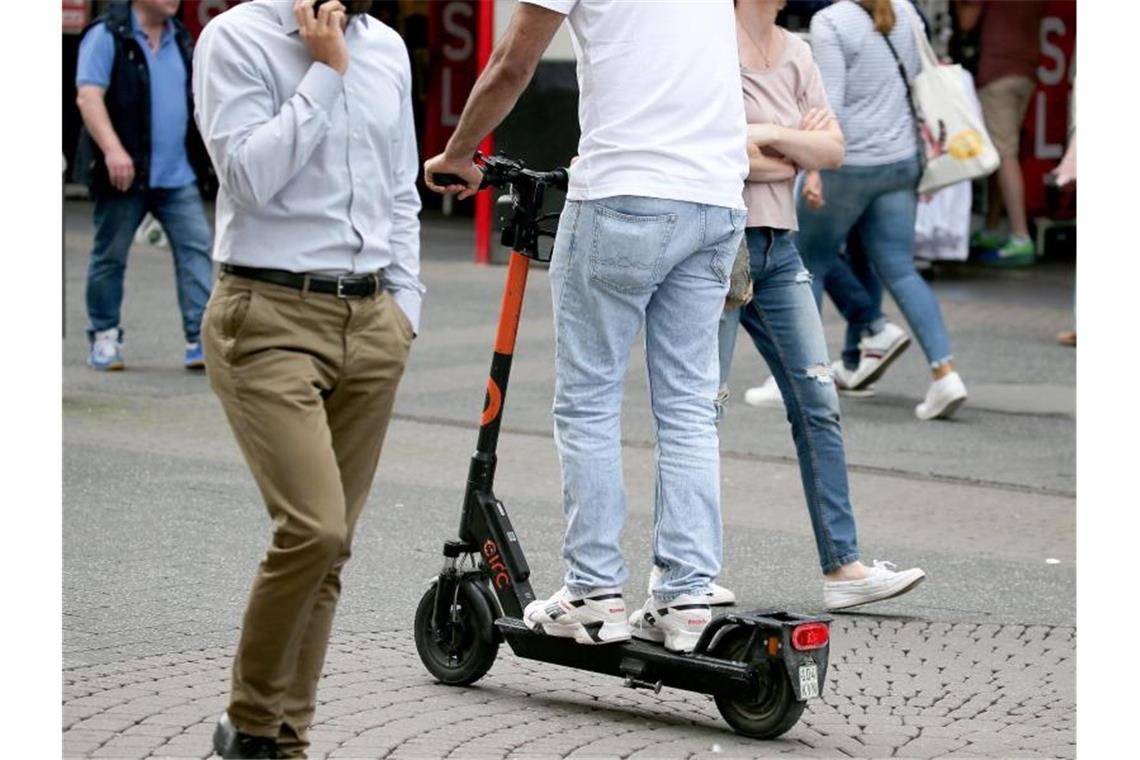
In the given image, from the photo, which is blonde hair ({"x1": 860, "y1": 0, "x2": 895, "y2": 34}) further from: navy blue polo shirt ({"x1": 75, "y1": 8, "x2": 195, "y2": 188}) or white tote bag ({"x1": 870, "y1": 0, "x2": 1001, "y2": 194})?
navy blue polo shirt ({"x1": 75, "y1": 8, "x2": 195, "y2": 188})

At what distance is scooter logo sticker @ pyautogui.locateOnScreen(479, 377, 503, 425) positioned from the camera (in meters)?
5.18

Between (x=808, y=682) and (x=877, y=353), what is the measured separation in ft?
18.5

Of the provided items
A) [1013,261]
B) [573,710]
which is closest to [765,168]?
[573,710]

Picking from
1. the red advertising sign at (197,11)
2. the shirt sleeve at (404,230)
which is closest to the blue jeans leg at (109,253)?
the shirt sleeve at (404,230)

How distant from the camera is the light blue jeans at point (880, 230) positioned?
9258 millimetres

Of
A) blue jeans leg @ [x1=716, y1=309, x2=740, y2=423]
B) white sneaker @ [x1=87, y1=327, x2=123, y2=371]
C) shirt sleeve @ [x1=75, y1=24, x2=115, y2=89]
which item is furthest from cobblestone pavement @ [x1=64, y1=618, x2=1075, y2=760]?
shirt sleeve @ [x1=75, y1=24, x2=115, y2=89]

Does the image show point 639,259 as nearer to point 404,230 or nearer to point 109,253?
point 404,230

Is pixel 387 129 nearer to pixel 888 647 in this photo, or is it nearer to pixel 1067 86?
pixel 888 647

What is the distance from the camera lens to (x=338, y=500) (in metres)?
4.15

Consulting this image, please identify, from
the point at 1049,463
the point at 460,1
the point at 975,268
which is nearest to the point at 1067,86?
the point at 975,268

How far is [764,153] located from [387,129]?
6.12 ft

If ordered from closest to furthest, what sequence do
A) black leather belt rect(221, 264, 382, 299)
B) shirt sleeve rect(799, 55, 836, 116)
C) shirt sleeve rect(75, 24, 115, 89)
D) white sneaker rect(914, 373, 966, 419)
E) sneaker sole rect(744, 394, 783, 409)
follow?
black leather belt rect(221, 264, 382, 299) → shirt sleeve rect(799, 55, 836, 116) → white sneaker rect(914, 373, 966, 419) → sneaker sole rect(744, 394, 783, 409) → shirt sleeve rect(75, 24, 115, 89)

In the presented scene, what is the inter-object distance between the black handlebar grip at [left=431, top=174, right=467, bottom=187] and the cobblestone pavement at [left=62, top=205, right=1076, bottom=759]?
1.22 metres
